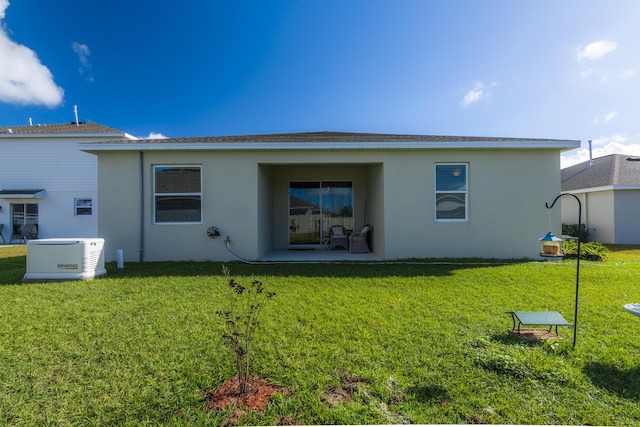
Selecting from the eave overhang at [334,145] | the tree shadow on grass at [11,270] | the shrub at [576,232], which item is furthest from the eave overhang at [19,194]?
the shrub at [576,232]

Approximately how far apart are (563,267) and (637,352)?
487 cm

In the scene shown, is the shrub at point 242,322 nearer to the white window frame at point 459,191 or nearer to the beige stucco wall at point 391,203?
the beige stucco wall at point 391,203

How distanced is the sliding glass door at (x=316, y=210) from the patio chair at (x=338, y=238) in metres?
0.47

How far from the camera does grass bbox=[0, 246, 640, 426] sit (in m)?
2.22

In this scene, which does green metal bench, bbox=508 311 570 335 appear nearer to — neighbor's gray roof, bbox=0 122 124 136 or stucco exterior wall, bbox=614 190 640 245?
stucco exterior wall, bbox=614 190 640 245

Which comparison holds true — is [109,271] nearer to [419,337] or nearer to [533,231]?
[419,337]

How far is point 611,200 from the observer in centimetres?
1333

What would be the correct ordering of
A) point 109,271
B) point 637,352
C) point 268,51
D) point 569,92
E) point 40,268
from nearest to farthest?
point 637,352
point 40,268
point 109,271
point 569,92
point 268,51

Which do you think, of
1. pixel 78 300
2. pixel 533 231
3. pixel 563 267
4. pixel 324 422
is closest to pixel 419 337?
pixel 324 422

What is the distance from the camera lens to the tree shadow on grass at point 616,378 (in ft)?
7.92

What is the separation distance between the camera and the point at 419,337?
11.1ft

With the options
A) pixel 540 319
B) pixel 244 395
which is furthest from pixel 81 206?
pixel 540 319

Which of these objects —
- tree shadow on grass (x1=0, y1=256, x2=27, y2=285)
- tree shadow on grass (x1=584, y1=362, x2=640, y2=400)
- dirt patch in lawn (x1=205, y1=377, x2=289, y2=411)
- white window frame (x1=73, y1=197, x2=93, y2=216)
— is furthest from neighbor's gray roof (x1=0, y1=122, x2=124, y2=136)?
tree shadow on grass (x1=584, y1=362, x2=640, y2=400)

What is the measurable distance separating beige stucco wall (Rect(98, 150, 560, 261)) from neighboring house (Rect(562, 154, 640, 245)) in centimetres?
846
